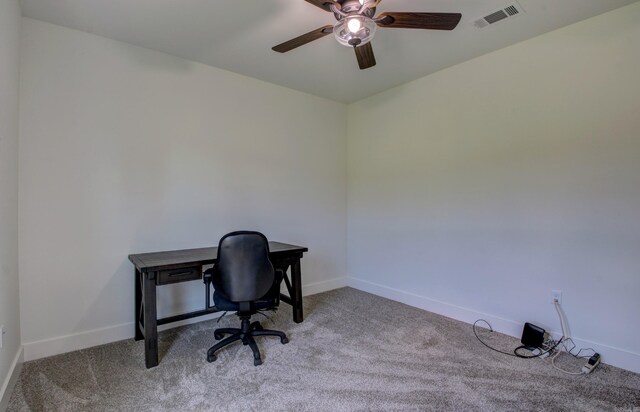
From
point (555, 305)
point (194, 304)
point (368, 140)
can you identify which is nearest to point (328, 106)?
point (368, 140)

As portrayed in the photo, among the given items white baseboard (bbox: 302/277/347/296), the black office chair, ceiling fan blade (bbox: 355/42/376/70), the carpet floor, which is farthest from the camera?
white baseboard (bbox: 302/277/347/296)

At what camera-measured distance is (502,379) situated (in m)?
2.20

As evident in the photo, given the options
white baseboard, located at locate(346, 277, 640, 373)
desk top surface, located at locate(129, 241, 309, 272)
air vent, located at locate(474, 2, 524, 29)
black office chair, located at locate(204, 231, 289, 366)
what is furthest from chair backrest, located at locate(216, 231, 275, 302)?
air vent, located at locate(474, 2, 524, 29)

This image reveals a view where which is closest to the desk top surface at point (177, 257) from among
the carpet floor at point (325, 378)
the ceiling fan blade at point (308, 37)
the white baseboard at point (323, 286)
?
the carpet floor at point (325, 378)

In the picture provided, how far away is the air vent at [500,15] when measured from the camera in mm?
2338

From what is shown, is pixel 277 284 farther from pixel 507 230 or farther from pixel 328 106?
pixel 328 106

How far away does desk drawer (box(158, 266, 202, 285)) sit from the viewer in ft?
8.09

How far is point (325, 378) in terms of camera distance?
2205 mm

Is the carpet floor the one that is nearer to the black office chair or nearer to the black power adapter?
the black power adapter

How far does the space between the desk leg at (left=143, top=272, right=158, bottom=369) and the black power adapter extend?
2976mm

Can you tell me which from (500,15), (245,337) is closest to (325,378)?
(245,337)

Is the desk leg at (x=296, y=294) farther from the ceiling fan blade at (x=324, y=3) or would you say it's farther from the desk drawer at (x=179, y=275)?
the ceiling fan blade at (x=324, y=3)

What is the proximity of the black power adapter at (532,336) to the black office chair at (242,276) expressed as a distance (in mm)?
2190

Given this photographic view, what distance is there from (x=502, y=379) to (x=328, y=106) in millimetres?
3578
